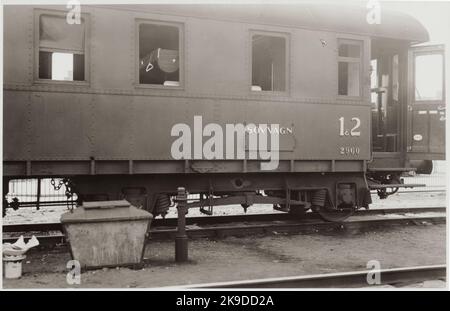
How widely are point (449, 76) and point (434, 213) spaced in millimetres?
5221

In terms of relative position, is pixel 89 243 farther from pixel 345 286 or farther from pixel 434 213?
pixel 434 213

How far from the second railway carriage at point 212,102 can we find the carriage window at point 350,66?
0.08 feet

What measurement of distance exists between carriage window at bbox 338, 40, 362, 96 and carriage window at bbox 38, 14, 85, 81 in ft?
14.6

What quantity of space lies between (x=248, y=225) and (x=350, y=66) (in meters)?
3.50

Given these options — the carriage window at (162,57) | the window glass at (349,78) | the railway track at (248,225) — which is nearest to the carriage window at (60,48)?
the carriage window at (162,57)

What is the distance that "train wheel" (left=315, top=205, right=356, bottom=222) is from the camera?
29.7 feet

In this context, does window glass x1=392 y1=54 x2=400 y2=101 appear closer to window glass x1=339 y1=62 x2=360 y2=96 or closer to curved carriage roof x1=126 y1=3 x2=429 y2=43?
curved carriage roof x1=126 y1=3 x2=429 y2=43

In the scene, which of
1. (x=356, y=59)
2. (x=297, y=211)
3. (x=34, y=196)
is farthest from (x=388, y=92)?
(x=34, y=196)

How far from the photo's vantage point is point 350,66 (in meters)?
8.86

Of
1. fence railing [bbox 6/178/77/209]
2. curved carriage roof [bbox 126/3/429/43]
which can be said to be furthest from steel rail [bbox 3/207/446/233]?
curved carriage roof [bbox 126/3/429/43]

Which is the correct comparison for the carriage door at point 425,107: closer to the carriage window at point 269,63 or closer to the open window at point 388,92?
the open window at point 388,92
